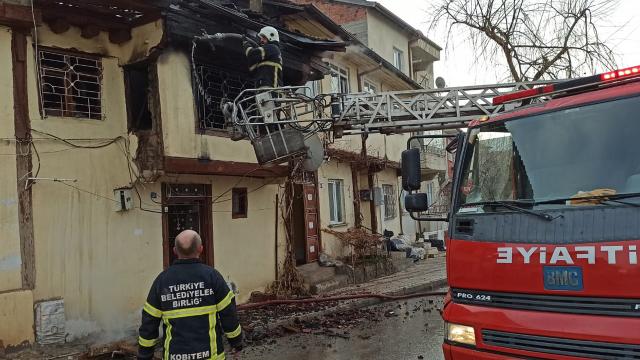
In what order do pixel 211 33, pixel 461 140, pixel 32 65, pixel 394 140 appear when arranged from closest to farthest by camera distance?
pixel 461 140 → pixel 32 65 → pixel 211 33 → pixel 394 140

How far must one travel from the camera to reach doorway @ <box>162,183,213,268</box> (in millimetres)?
9109

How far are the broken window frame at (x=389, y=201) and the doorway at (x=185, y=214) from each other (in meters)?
9.75

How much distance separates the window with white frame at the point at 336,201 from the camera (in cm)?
1506

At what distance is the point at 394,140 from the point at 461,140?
48.1 ft

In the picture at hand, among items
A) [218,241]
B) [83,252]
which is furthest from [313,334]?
[83,252]

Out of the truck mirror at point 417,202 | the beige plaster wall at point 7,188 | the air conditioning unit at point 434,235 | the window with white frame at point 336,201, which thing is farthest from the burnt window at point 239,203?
the air conditioning unit at point 434,235

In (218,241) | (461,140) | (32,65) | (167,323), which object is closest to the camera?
(167,323)

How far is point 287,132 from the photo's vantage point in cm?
786

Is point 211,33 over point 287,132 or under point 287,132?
over

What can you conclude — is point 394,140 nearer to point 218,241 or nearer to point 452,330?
point 218,241

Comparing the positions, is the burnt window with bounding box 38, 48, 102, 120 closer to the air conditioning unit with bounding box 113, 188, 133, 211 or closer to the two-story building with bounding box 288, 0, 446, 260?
the air conditioning unit with bounding box 113, 188, 133, 211

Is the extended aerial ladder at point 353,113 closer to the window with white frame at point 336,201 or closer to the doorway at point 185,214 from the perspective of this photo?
the doorway at point 185,214

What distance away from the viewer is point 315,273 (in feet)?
40.0

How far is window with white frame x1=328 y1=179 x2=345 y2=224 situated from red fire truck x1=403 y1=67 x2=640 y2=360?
10.5 m
